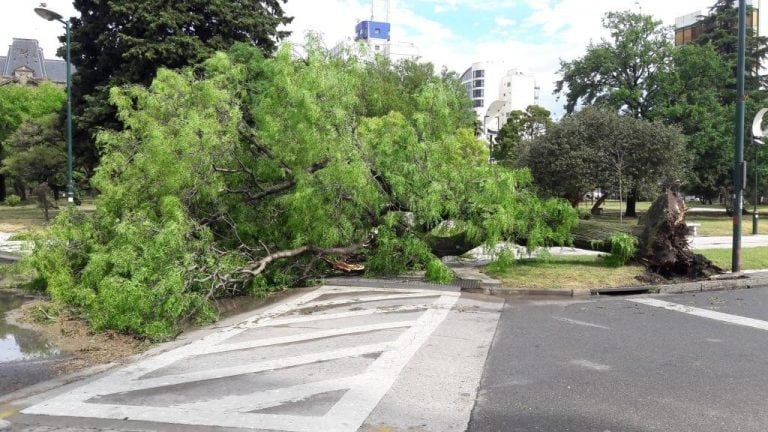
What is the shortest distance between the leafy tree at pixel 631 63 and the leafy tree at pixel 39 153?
115 ft

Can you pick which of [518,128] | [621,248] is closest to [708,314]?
[621,248]

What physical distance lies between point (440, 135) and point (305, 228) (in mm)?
3712

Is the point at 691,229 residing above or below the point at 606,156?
below

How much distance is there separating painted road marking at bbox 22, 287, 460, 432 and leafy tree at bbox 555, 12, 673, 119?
3566 centimetres

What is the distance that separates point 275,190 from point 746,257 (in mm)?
12523

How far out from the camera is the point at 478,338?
779 centimetres

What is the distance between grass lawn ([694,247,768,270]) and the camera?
14.4 metres

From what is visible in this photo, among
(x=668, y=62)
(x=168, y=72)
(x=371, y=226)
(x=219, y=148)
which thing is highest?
(x=668, y=62)

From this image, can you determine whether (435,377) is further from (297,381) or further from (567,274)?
(567,274)

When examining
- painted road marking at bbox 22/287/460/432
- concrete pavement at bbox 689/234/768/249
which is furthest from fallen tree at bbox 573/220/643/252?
painted road marking at bbox 22/287/460/432

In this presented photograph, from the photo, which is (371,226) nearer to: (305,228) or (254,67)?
(305,228)

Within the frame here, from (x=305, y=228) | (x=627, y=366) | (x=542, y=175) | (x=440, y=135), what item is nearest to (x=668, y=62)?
(x=542, y=175)

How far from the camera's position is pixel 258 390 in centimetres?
554

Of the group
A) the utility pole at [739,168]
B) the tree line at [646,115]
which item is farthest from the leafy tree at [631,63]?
the utility pole at [739,168]
